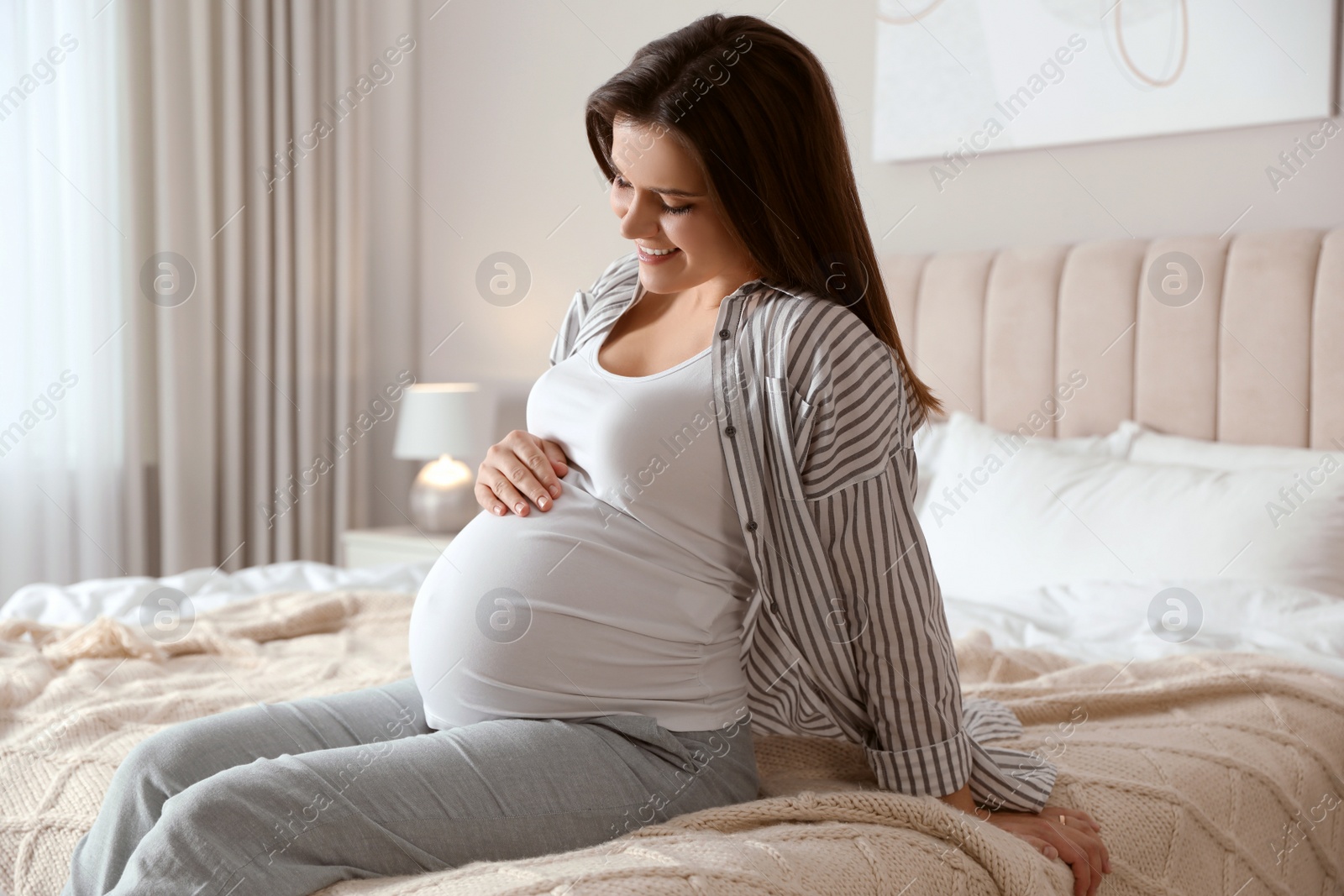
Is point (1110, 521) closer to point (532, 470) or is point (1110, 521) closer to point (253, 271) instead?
point (532, 470)

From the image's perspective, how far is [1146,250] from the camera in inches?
94.7

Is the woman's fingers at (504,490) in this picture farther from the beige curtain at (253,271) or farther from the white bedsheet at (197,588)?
the beige curtain at (253,271)

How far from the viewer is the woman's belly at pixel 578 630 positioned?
39.4 inches

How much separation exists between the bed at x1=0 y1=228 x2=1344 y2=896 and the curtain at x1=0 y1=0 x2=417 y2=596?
1.20 meters

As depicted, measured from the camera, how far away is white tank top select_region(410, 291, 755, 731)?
100 cm

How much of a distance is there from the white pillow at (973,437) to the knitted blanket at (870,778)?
82cm

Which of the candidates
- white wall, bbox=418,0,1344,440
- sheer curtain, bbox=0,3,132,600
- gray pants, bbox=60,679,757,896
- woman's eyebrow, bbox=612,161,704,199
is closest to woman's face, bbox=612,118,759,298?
woman's eyebrow, bbox=612,161,704,199

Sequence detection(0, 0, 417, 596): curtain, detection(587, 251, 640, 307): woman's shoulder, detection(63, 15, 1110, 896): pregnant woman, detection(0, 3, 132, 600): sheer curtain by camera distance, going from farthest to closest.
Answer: detection(0, 0, 417, 596): curtain → detection(0, 3, 132, 600): sheer curtain → detection(587, 251, 640, 307): woman's shoulder → detection(63, 15, 1110, 896): pregnant woman

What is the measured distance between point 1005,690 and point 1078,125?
5.23 ft

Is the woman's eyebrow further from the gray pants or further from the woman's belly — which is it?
the gray pants

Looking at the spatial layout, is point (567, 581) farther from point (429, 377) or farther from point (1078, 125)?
point (429, 377)

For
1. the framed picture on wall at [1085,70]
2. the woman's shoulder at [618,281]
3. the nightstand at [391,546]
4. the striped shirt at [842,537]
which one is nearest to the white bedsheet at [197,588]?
Answer: the nightstand at [391,546]

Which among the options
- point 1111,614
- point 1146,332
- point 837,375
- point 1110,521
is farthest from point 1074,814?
point 1146,332

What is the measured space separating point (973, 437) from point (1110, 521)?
42cm
